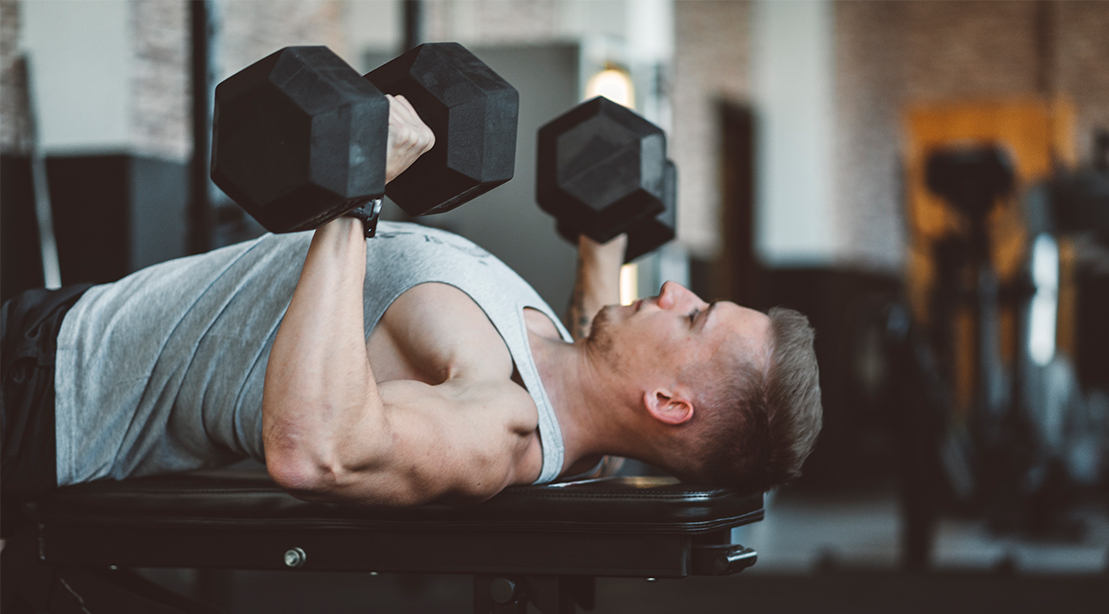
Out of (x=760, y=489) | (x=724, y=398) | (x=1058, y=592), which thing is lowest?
(x=1058, y=592)

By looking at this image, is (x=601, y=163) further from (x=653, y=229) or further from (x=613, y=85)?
(x=613, y=85)

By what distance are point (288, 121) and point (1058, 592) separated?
8.59 feet

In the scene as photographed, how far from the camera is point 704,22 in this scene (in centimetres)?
553

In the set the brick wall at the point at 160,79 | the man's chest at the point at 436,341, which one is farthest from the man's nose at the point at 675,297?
the brick wall at the point at 160,79

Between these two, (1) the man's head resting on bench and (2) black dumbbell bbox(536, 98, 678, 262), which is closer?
(1) the man's head resting on bench

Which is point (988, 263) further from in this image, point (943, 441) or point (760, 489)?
point (760, 489)

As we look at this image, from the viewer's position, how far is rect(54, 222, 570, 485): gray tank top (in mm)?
1295

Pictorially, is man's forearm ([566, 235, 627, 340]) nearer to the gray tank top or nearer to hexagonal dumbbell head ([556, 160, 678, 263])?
hexagonal dumbbell head ([556, 160, 678, 263])

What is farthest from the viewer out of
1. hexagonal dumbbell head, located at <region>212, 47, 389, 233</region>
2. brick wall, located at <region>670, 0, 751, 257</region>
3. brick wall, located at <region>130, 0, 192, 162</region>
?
brick wall, located at <region>670, 0, 751, 257</region>

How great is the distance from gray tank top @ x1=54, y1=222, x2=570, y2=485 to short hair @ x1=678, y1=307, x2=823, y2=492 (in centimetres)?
21

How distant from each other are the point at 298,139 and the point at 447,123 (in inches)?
8.4

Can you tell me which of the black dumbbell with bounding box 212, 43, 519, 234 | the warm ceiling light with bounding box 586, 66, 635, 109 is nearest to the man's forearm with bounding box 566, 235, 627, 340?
the black dumbbell with bounding box 212, 43, 519, 234

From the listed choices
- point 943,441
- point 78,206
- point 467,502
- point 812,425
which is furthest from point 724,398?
point 943,441

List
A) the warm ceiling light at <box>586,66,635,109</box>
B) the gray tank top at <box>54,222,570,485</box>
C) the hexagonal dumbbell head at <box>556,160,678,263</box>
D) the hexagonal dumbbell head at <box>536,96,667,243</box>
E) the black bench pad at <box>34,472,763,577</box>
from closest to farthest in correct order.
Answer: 1. the black bench pad at <box>34,472,763,577</box>
2. the gray tank top at <box>54,222,570,485</box>
3. the hexagonal dumbbell head at <box>536,96,667,243</box>
4. the hexagonal dumbbell head at <box>556,160,678,263</box>
5. the warm ceiling light at <box>586,66,635,109</box>
